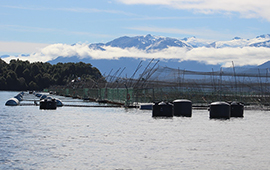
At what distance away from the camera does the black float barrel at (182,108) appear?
80.5 metres

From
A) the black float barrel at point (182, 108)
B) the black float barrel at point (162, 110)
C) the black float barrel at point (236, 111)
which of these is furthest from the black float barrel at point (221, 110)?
the black float barrel at point (236, 111)

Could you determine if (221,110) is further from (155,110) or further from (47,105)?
(47,105)

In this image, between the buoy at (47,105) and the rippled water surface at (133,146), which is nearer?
the rippled water surface at (133,146)

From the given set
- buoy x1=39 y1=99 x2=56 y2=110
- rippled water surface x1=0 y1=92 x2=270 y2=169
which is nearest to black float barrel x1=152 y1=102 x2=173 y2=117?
rippled water surface x1=0 y1=92 x2=270 y2=169

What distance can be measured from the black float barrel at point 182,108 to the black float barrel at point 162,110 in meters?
3.59

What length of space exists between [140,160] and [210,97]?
338 feet

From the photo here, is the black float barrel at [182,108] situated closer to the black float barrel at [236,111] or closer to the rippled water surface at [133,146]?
the black float barrel at [236,111]

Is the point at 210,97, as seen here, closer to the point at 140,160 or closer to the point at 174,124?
the point at 174,124

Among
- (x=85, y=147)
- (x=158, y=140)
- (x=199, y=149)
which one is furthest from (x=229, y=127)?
(x=85, y=147)

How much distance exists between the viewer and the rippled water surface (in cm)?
3422

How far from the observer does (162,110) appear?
77.2 meters

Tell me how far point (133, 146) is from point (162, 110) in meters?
34.3

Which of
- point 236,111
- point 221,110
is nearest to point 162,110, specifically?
point 221,110

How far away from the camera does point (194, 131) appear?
5794 centimetres
